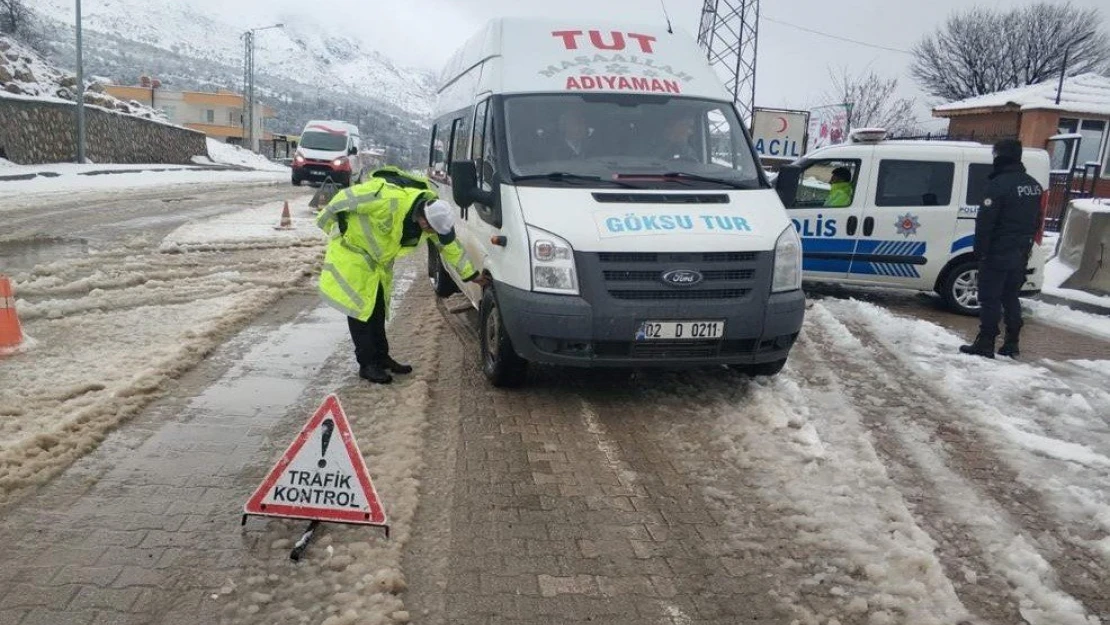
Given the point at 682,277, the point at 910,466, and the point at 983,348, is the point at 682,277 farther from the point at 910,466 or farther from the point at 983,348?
the point at 983,348

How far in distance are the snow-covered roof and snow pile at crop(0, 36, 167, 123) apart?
33332 mm

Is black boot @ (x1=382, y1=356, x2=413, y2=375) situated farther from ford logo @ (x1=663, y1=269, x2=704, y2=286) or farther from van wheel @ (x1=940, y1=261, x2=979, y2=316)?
van wheel @ (x1=940, y1=261, x2=979, y2=316)

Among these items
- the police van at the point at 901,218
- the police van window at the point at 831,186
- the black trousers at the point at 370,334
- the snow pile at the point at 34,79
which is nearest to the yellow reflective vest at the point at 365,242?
the black trousers at the point at 370,334

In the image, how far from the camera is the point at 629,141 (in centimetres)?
598

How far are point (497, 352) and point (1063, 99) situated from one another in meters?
23.7

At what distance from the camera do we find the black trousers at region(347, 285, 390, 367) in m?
5.61

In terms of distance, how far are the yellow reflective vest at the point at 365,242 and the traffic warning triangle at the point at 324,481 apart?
6.61 ft

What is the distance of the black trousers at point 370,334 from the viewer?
561 centimetres

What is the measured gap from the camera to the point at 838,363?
6754 millimetres

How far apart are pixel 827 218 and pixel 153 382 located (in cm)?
734

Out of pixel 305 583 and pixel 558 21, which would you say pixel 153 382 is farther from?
pixel 558 21

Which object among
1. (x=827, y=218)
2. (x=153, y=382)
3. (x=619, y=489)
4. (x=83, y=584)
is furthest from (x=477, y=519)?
(x=827, y=218)

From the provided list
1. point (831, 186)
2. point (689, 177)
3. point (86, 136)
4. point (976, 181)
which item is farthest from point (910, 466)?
point (86, 136)

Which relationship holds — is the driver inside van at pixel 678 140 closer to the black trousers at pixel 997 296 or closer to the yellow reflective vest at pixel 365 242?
the yellow reflective vest at pixel 365 242
